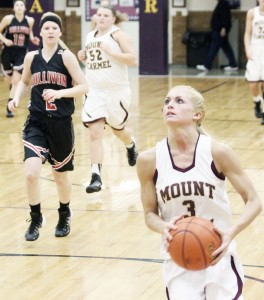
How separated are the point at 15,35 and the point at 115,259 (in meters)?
9.01

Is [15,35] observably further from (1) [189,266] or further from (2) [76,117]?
(1) [189,266]

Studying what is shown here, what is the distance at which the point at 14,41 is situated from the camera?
1480 centimetres

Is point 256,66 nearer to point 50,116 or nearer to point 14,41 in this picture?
point 14,41

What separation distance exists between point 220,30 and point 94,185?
12.7 m

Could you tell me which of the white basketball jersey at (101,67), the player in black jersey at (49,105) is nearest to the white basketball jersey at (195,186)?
the player in black jersey at (49,105)

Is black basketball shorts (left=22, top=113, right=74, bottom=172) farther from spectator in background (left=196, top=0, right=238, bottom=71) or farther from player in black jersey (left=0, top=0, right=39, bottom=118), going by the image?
spectator in background (left=196, top=0, right=238, bottom=71)

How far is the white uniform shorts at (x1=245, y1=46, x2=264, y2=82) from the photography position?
42.8ft

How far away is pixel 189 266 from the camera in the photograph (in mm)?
4004

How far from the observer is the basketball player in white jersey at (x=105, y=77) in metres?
8.94

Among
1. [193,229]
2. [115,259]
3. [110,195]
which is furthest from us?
[110,195]

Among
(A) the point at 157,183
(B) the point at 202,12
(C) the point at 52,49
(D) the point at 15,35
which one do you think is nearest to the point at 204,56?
(B) the point at 202,12

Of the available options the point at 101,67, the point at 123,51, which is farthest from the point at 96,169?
the point at 123,51

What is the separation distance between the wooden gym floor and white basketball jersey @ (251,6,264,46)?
131 centimetres

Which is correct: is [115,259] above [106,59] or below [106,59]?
below
